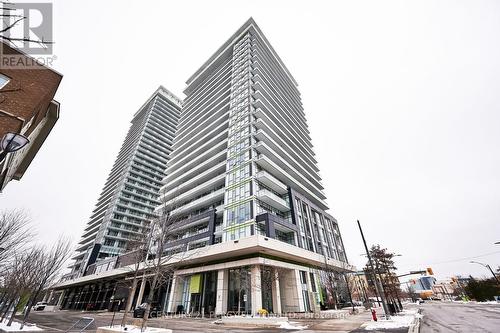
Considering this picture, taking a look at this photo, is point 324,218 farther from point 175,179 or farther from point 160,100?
point 160,100

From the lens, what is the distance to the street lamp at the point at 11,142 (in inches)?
198

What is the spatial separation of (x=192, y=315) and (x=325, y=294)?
22.5 m

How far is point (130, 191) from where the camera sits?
76.4m

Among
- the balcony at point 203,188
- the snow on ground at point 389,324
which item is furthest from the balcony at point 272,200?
the snow on ground at point 389,324

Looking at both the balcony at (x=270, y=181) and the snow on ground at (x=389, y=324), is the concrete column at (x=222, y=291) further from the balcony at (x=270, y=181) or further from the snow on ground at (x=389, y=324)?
the snow on ground at (x=389, y=324)

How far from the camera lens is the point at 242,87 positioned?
167 ft

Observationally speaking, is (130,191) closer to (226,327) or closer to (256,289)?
(256,289)

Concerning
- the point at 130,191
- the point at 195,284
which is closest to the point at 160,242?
the point at 195,284

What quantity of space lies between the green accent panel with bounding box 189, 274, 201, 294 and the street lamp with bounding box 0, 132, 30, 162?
104ft

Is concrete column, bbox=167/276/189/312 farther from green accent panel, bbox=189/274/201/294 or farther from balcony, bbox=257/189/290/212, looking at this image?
balcony, bbox=257/189/290/212

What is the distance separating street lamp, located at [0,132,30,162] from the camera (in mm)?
5034

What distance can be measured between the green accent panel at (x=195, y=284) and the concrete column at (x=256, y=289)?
9552 mm

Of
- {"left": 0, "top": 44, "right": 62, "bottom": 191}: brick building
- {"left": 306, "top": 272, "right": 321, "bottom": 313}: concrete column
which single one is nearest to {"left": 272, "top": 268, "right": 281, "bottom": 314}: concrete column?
{"left": 306, "top": 272, "right": 321, "bottom": 313}: concrete column

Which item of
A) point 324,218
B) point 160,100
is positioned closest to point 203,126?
point 324,218
